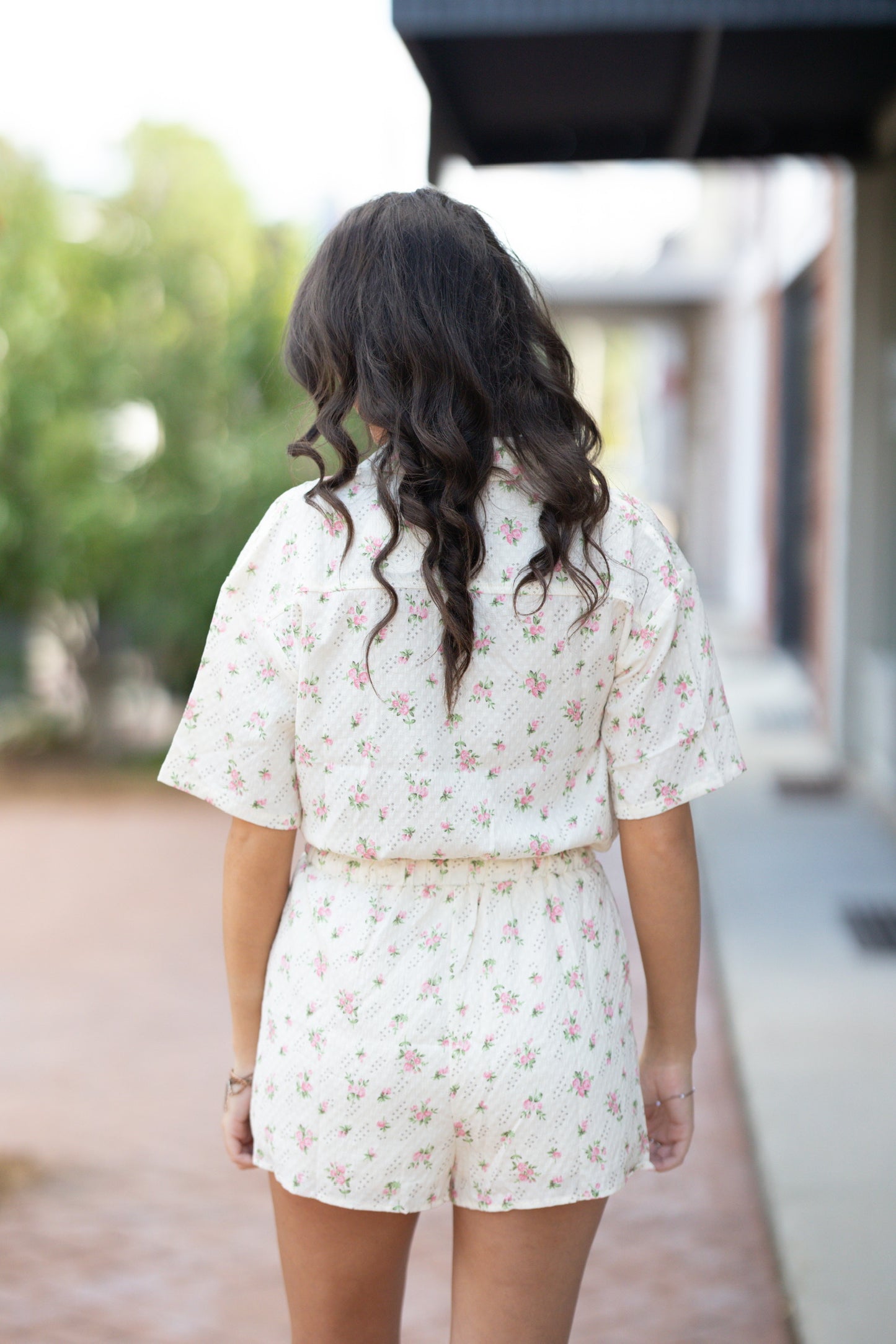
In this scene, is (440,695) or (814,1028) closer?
(440,695)

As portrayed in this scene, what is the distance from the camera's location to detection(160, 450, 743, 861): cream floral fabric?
1.51 m

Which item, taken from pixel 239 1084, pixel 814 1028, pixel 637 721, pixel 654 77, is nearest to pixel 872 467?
pixel 654 77

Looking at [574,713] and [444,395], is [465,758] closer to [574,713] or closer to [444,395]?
[574,713]

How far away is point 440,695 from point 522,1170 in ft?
1.70

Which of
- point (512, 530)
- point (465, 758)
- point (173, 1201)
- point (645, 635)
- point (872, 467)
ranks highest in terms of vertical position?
point (872, 467)

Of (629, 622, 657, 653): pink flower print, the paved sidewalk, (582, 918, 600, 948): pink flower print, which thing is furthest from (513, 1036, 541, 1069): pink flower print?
the paved sidewalk

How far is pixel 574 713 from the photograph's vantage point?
5.12 feet

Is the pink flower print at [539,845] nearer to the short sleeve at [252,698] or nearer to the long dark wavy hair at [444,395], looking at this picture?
the long dark wavy hair at [444,395]

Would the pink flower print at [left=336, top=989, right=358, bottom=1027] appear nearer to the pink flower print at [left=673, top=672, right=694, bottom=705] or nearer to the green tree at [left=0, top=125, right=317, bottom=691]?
the pink flower print at [left=673, top=672, right=694, bottom=705]

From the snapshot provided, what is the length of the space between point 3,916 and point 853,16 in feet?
15.9

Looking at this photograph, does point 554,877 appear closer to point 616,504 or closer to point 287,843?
point 287,843

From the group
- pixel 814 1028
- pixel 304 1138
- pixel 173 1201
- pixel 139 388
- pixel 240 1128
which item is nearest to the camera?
pixel 304 1138

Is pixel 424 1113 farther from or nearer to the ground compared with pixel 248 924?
nearer to the ground

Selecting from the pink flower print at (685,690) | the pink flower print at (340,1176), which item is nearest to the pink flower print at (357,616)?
the pink flower print at (685,690)
